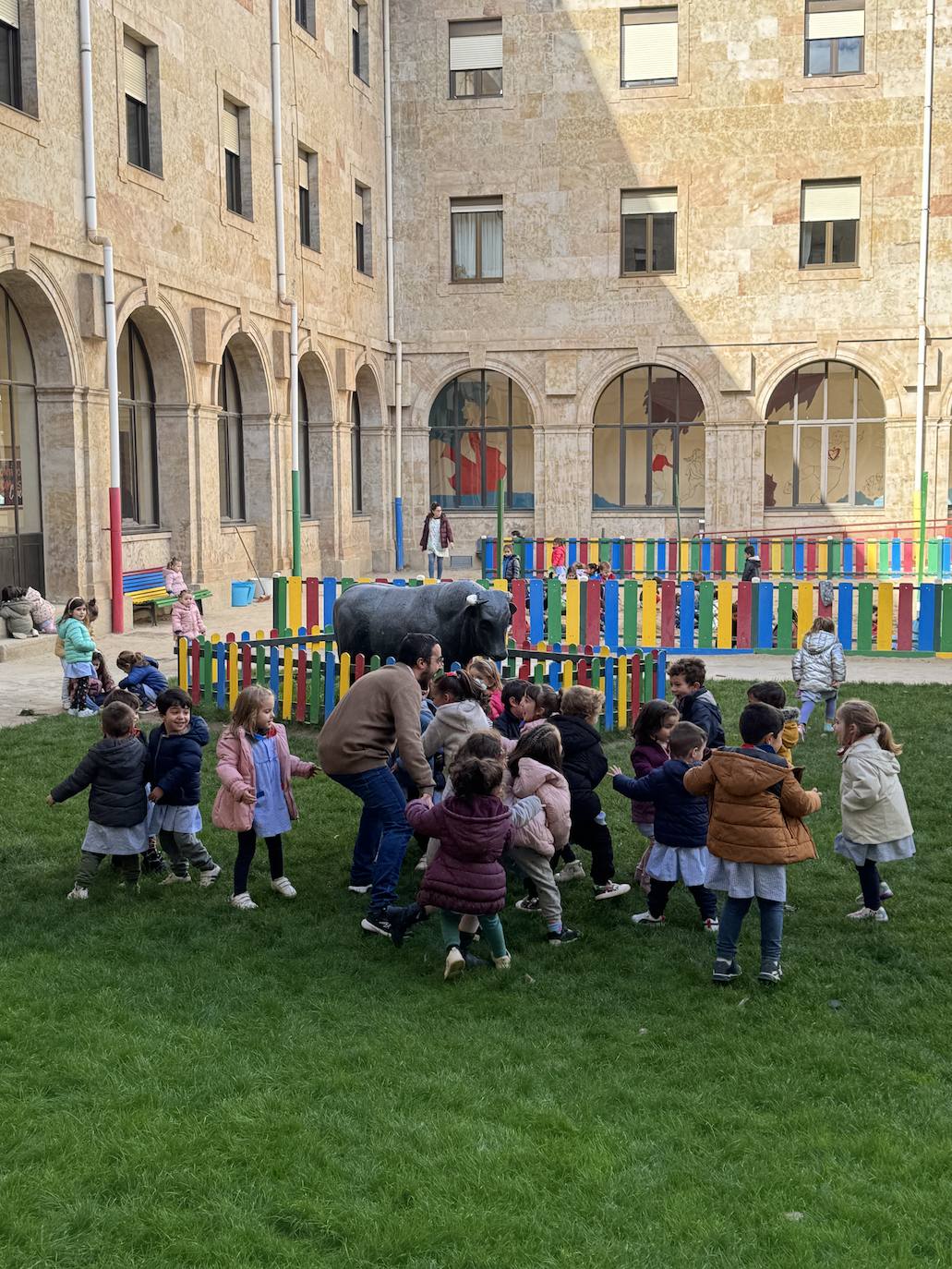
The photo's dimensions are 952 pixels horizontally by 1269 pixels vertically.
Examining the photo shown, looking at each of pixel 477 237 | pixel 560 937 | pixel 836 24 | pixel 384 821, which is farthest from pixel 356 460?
pixel 560 937

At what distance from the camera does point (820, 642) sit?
11.7 m

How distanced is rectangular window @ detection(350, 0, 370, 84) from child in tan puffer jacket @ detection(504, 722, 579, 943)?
23592 mm

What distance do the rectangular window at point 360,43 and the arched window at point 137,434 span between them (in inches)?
415

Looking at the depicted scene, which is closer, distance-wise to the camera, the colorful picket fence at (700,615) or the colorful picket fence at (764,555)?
the colorful picket fence at (700,615)

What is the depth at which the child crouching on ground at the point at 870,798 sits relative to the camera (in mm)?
7184

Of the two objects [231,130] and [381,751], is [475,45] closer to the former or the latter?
[231,130]

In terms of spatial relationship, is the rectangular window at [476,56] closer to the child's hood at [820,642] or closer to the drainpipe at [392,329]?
the drainpipe at [392,329]

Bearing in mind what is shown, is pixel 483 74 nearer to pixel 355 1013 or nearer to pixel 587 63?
pixel 587 63

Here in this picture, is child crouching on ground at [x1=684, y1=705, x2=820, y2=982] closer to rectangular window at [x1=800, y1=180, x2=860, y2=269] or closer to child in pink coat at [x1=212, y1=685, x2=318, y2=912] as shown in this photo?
child in pink coat at [x1=212, y1=685, x2=318, y2=912]

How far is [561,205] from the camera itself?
92.9 feet

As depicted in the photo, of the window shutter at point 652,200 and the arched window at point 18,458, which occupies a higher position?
the window shutter at point 652,200

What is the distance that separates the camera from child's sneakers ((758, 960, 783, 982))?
649 centimetres

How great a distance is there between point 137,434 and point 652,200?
1343 cm

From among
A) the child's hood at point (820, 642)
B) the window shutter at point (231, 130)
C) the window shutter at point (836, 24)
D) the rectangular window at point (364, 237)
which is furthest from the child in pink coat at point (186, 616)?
the window shutter at point (836, 24)
